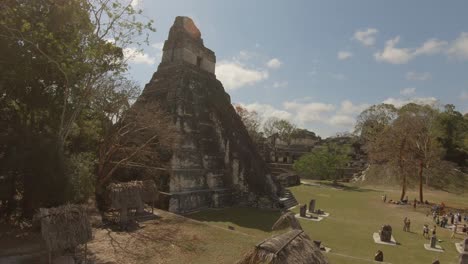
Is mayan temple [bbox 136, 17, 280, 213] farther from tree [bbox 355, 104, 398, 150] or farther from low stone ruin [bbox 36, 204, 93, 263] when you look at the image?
tree [bbox 355, 104, 398, 150]

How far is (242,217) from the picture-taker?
1612 centimetres

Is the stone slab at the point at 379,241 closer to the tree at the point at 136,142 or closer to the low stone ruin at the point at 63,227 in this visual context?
the tree at the point at 136,142

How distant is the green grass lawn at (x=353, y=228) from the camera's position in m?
12.3

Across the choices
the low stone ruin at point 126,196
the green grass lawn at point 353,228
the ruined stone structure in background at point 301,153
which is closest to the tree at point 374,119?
the ruined stone structure in background at point 301,153

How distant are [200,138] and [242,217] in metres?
5.18

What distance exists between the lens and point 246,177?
790 inches

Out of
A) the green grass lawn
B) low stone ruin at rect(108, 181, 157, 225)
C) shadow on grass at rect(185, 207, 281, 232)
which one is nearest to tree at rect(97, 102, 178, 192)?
low stone ruin at rect(108, 181, 157, 225)

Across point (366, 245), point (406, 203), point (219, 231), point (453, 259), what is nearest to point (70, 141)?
point (219, 231)

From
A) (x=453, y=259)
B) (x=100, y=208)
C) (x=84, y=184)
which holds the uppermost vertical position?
(x=84, y=184)

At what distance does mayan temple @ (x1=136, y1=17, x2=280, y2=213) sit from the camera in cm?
1670

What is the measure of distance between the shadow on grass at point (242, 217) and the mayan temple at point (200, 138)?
81 centimetres

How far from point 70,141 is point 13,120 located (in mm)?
2498

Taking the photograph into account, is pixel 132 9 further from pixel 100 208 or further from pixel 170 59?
pixel 170 59

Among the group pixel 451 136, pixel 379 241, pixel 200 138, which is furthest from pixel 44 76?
pixel 451 136
